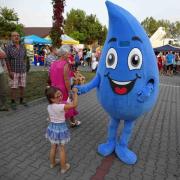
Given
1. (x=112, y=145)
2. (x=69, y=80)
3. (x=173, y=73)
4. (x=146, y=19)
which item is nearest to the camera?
(x=112, y=145)

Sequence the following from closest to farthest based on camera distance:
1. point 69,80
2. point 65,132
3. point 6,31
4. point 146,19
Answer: point 65,132 < point 69,80 < point 6,31 < point 146,19

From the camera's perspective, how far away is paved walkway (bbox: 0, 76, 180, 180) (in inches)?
150

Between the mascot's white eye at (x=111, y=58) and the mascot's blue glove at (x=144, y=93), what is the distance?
1.64 ft

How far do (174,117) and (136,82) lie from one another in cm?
398

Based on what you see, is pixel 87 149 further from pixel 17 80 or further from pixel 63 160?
pixel 17 80

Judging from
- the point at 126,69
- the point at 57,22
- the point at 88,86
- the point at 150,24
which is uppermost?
the point at 150,24

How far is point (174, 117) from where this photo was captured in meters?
7.32

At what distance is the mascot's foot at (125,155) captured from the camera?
419cm

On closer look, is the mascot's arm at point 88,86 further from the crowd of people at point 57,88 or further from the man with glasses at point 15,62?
the man with glasses at point 15,62

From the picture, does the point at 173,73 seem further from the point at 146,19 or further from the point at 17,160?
the point at 146,19

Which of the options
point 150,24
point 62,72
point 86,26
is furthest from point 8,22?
point 62,72

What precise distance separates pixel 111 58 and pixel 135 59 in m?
0.34

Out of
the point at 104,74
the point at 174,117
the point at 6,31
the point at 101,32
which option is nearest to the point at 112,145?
the point at 104,74

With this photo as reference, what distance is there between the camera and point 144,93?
12.2 feet
